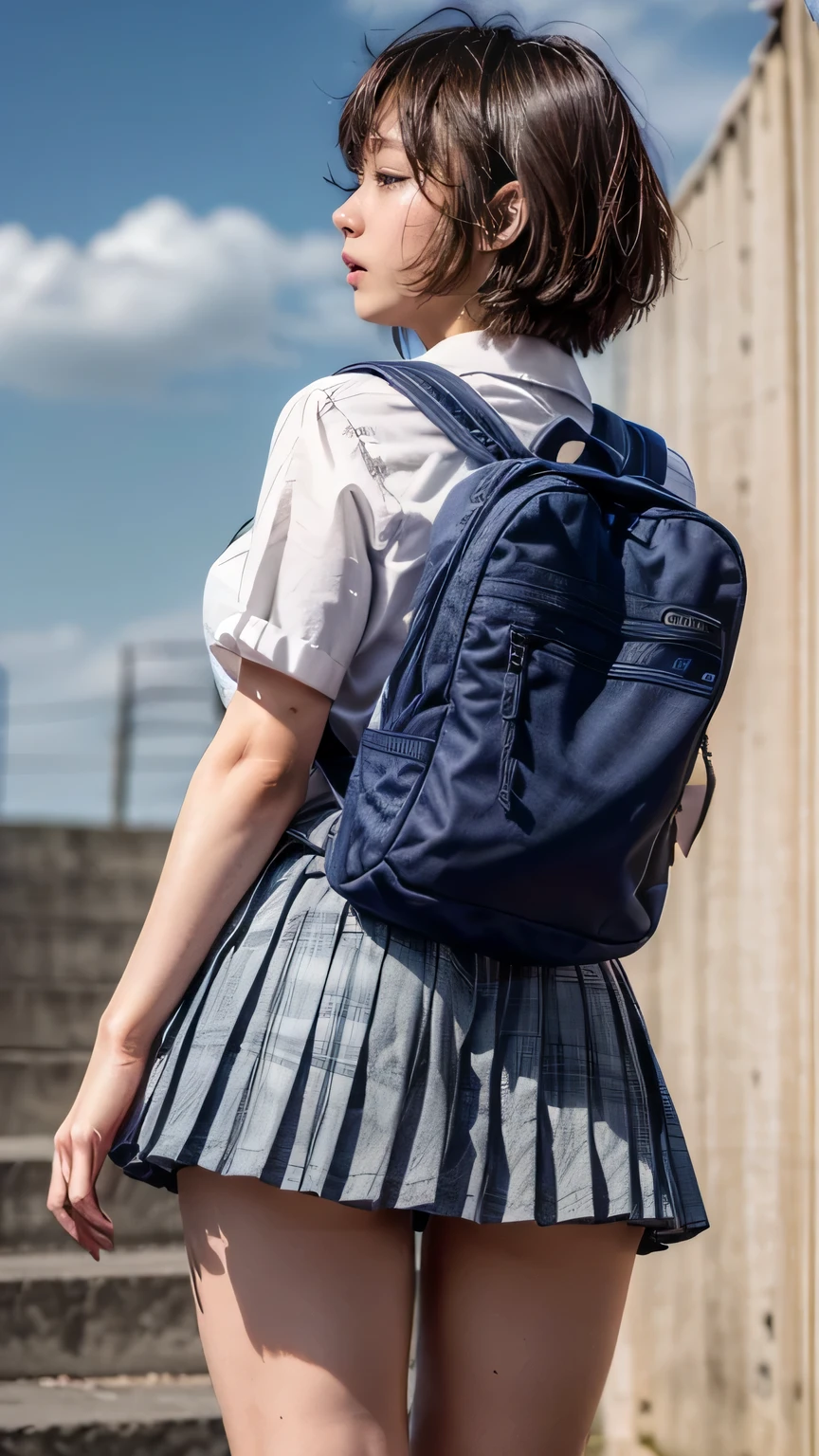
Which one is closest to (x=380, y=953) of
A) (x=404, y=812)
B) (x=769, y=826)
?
(x=404, y=812)

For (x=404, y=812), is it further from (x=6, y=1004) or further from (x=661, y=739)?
(x=6, y=1004)

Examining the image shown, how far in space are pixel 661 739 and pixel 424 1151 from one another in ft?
1.05

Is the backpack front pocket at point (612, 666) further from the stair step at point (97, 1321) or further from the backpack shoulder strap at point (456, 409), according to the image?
the stair step at point (97, 1321)

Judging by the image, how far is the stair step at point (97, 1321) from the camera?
105 inches

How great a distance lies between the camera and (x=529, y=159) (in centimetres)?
101

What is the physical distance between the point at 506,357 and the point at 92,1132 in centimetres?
67

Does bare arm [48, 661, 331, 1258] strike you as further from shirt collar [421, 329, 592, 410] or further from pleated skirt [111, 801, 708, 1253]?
shirt collar [421, 329, 592, 410]

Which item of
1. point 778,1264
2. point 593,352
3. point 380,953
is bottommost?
point 778,1264

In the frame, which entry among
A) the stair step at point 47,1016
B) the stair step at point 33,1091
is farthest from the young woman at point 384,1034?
the stair step at point 47,1016

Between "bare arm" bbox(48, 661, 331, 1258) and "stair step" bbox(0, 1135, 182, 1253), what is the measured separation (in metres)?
2.20

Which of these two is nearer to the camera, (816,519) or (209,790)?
(209,790)

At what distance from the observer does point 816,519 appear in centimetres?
207

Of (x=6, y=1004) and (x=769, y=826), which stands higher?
(x=769, y=826)

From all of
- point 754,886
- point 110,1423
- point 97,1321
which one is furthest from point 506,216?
point 97,1321
